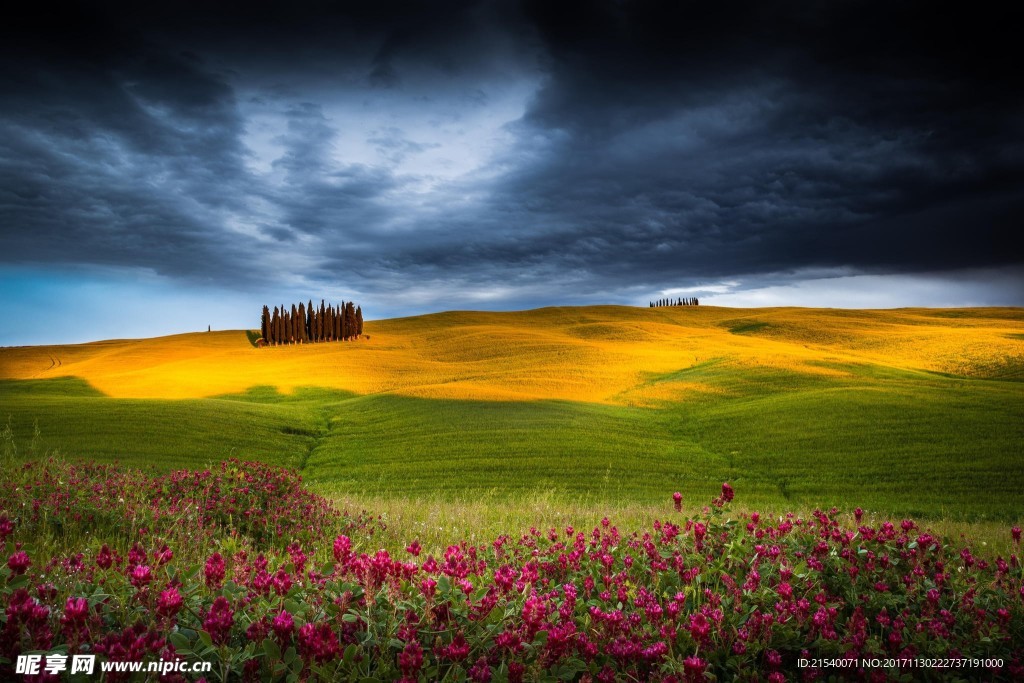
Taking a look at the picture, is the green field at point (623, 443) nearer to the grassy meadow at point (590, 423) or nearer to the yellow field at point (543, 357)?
the grassy meadow at point (590, 423)

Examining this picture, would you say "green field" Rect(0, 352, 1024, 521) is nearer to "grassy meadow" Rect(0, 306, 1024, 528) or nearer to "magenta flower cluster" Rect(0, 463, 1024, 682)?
"grassy meadow" Rect(0, 306, 1024, 528)

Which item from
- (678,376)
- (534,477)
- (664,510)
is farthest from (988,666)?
(678,376)

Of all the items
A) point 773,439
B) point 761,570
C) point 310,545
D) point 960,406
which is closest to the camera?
point 761,570

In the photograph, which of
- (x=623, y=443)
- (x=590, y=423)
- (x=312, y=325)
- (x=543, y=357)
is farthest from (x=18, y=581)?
(x=312, y=325)

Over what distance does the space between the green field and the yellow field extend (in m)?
6.33

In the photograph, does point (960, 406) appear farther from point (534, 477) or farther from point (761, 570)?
point (761, 570)

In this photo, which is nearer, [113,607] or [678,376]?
[113,607]

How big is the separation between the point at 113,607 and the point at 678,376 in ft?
153

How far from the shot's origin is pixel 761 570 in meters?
5.71

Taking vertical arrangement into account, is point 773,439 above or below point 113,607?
below

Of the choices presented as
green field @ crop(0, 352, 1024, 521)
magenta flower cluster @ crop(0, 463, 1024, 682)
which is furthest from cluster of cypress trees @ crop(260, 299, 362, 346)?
magenta flower cluster @ crop(0, 463, 1024, 682)

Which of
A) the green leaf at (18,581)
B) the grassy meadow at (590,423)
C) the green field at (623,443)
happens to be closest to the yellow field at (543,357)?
the grassy meadow at (590,423)

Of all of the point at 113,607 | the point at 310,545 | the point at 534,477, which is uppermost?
the point at 113,607

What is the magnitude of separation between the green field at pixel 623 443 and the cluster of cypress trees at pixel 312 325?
5243 cm
